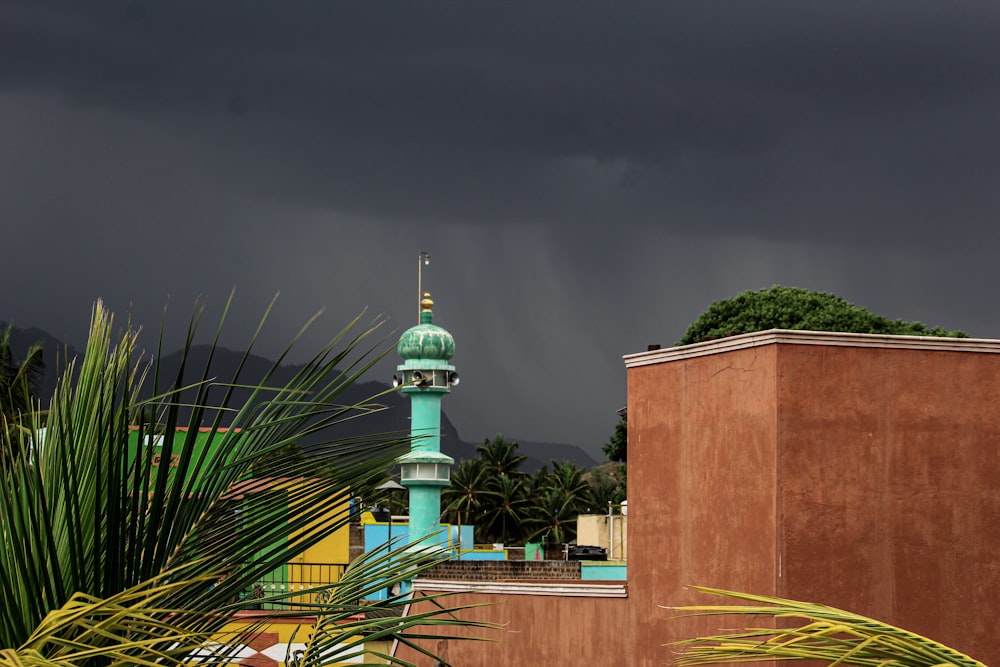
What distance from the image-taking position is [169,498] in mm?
3838

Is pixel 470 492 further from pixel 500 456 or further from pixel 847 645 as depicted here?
pixel 847 645

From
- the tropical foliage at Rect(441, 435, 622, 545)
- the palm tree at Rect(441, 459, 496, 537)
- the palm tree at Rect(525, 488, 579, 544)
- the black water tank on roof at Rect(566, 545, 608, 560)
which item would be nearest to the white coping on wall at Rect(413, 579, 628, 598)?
the black water tank on roof at Rect(566, 545, 608, 560)

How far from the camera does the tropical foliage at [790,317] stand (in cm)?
5256

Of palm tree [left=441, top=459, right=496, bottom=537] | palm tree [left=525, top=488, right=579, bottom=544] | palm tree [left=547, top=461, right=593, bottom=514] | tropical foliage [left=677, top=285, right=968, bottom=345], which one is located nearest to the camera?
tropical foliage [left=677, top=285, right=968, bottom=345]

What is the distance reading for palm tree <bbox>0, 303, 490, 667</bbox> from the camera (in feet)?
11.5

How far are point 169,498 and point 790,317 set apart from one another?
169 ft

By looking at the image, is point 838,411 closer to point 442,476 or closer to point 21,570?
point 21,570

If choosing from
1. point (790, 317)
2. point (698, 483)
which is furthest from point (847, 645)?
point (790, 317)

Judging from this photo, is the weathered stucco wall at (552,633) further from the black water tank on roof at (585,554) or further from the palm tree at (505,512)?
the palm tree at (505,512)

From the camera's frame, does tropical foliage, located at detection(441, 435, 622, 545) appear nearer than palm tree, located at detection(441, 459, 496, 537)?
Yes

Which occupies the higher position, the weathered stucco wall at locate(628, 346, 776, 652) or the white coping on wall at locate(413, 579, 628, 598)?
the weathered stucco wall at locate(628, 346, 776, 652)

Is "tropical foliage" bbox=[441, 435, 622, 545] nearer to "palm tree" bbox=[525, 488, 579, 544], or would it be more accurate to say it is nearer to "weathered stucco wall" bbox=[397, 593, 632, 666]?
"palm tree" bbox=[525, 488, 579, 544]

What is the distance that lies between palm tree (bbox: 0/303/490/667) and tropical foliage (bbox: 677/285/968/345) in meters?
47.8

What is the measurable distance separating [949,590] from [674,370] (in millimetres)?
4908
